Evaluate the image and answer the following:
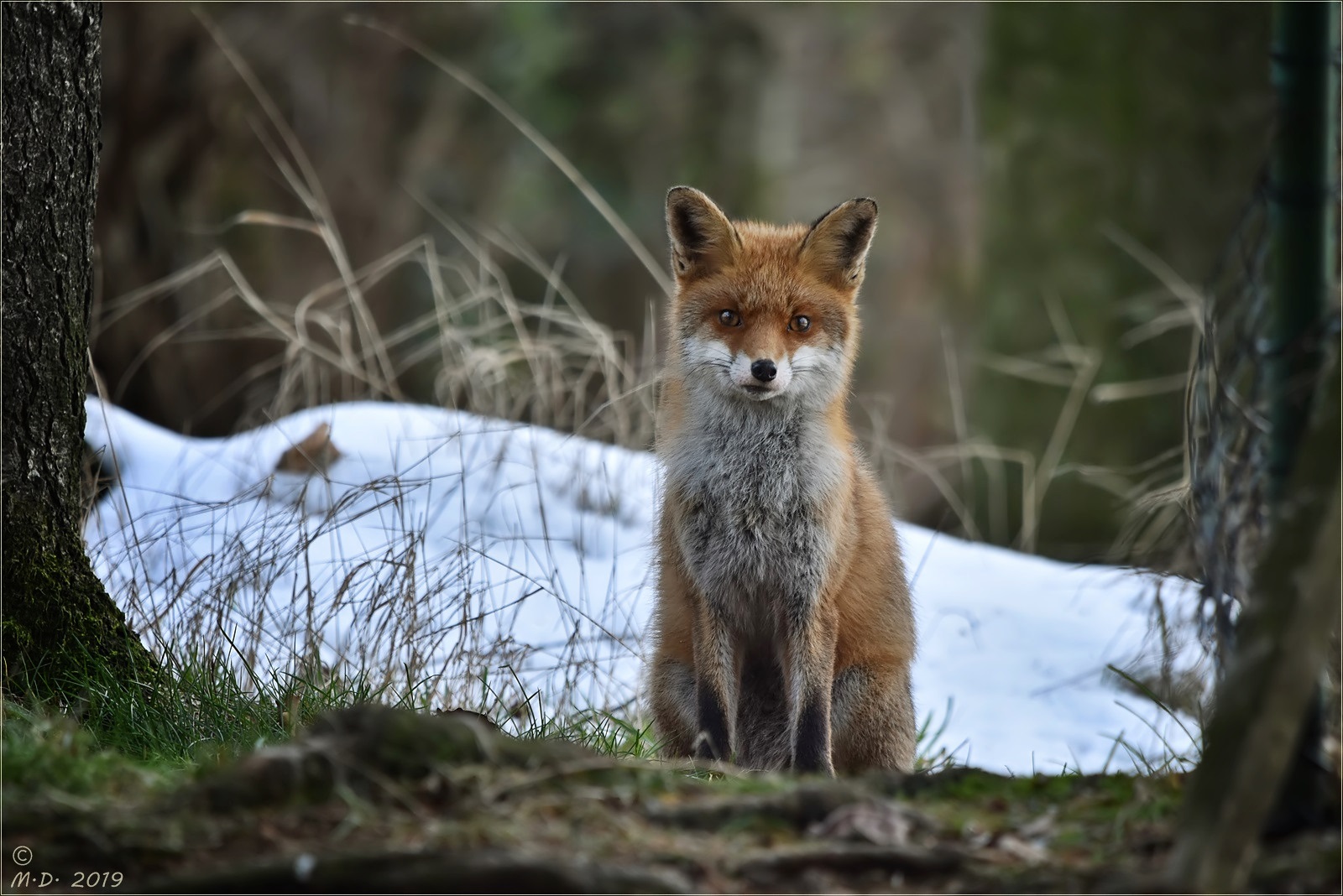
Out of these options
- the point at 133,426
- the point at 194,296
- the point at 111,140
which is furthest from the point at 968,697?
the point at 111,140

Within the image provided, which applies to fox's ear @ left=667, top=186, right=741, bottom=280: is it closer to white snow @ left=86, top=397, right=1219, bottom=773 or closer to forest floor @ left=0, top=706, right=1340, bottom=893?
white snow @ left=86, top=397, right=1219, bottom=773

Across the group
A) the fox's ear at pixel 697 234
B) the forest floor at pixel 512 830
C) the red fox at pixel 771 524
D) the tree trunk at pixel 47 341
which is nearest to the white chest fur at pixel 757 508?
the red fox at pixel 771 524

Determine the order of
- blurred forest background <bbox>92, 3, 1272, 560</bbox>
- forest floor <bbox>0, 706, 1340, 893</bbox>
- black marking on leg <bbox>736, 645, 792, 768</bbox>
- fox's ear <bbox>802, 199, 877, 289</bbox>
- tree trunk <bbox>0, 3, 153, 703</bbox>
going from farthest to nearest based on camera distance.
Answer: blurred forest background <bbox>92, 3, 1272, 560</bbox>
black marking on leg <bbox>736, 645, 792, 768</bbox>
fox's ear <bbox>802, 199, 877, 289</bbox>
tree trunk <bbox>0, 3, 153, 703</bbox>
forest floor <bbox>0, 706, 1340, 893</bbox>

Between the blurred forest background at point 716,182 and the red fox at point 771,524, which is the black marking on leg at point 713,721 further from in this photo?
the blurred forest background at point 716,182

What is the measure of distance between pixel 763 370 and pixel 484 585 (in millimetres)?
1486

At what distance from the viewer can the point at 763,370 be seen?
3.90 metres

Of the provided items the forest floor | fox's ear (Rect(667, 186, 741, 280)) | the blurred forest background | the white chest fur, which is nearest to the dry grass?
the blurred forest background

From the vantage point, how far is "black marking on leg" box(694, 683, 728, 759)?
3.91m

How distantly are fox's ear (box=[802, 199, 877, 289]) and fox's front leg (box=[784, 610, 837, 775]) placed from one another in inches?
45.8

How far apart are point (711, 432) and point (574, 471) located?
1.93 meters

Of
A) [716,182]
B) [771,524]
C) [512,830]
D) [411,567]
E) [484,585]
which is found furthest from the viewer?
[716,182]

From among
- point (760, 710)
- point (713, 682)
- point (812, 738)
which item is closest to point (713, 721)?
point (713, 682)

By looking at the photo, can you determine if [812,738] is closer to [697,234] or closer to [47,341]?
[697,234]

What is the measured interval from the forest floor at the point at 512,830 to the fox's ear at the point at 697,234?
88.5 inches
